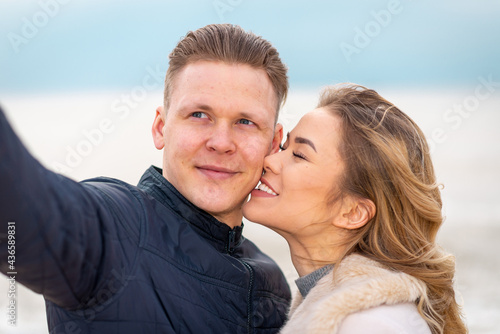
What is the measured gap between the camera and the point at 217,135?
7.82ft

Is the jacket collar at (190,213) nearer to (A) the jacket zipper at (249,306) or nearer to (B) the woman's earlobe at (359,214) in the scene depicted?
(A) the jacket zipper at (249,306)

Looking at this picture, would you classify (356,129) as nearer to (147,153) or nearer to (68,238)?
(68,238)

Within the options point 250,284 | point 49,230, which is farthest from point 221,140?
point 49,230

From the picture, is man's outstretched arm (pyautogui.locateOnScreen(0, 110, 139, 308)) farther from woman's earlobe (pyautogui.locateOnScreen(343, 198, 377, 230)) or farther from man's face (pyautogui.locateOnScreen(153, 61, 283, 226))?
woman's earlobe (pyautogui.locateOnScreen(343, 198, 377, 230))

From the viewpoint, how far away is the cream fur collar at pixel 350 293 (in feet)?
5.85

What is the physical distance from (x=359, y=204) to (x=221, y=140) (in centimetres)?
65

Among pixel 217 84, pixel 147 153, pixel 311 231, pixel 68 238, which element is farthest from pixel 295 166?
pixel 147 153

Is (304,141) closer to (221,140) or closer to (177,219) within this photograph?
(221,140)

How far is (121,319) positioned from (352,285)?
78 cm

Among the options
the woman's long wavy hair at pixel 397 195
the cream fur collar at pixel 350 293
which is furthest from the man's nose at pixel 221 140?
the cream fur collar at pixel 350 293

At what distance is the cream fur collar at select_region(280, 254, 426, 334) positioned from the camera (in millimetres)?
1783

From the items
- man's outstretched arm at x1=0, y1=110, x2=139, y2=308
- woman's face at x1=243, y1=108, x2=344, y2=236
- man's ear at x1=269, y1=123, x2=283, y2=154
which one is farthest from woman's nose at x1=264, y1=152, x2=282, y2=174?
man's outstretched arm at x1=0, y1=110, x2=139, y2=308

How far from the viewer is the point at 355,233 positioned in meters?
2.29

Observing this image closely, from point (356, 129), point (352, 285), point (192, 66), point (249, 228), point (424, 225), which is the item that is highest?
point (192, 66)
